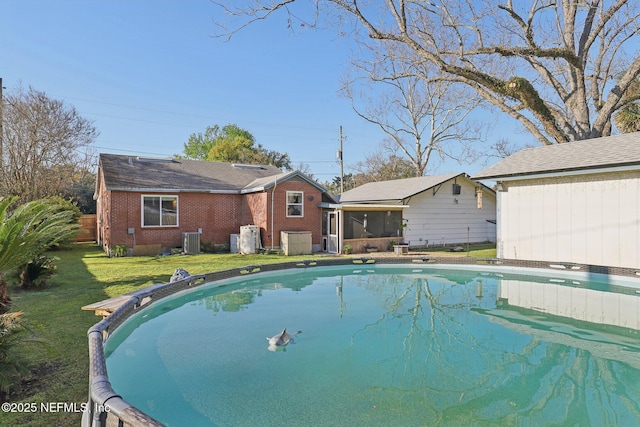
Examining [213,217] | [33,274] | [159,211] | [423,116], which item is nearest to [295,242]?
[213,217]

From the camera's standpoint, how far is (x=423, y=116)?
3017 cm

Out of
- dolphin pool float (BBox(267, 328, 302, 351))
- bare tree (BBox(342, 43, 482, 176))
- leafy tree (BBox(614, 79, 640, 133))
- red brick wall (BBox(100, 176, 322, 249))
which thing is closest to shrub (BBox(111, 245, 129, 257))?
red brick wall (BBox(100, 176, 322, 249))

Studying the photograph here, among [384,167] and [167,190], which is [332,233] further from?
[384,167]

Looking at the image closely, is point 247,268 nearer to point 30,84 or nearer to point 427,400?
point 427,400

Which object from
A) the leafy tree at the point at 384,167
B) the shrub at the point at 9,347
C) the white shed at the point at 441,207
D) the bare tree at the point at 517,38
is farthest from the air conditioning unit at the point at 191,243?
the leafy tree at the point at 384,167

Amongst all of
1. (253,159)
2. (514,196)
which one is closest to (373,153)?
(253,159)

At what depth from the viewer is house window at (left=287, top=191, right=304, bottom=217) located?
17.4 metres

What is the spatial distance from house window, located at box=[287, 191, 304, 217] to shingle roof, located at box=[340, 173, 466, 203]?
480 cm

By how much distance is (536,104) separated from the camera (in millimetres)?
15469

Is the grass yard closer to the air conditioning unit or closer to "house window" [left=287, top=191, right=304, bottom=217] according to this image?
the air conditioning unit

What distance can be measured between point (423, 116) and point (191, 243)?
21.9 metres

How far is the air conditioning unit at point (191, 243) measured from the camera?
16328mm

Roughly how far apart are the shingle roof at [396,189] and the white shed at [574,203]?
546 centimetres

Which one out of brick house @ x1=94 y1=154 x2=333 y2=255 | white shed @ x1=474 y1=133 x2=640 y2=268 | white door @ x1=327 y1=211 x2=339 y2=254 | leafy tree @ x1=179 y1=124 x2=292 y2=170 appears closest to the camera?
white shed @ x1=474 y1=133 x2=640 y2=268
